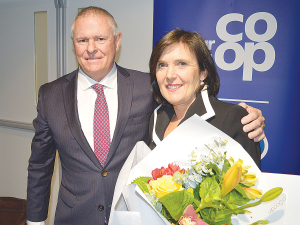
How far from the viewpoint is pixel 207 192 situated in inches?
28.5

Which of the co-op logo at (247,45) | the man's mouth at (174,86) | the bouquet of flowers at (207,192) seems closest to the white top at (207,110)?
the man's mouth at (174,86)

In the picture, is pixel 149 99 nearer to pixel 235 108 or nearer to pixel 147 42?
pixel 235 108

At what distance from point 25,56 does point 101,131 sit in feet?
7.50

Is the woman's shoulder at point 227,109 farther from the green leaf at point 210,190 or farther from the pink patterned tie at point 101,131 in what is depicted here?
the pink patterned tie at point 101,131

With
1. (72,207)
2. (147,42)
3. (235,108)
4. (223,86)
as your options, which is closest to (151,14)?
(147,42)

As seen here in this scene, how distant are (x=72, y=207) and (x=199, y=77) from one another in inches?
45.1

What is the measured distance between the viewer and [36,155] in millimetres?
1698

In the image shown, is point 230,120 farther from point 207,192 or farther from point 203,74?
point 207,192

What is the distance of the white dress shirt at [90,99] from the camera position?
1594mm

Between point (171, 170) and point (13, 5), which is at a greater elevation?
point (13, 5)

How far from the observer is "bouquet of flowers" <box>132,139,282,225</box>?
0.71 m

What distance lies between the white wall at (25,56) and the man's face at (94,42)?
953mm

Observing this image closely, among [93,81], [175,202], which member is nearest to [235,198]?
[175,202]

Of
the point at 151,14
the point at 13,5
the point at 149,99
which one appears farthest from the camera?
the point at 13,5
